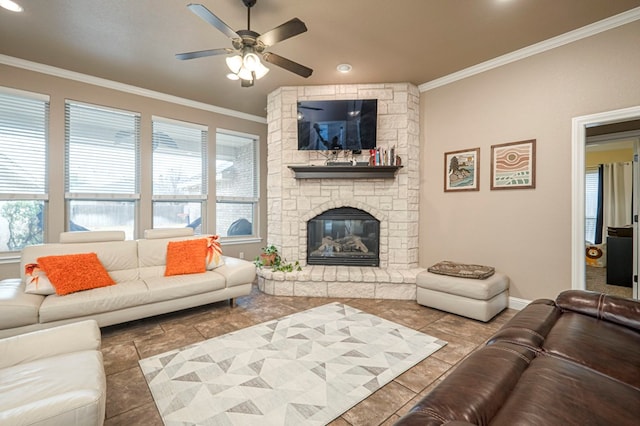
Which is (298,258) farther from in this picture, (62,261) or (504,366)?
(504,366)

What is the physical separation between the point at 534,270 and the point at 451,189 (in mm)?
1340

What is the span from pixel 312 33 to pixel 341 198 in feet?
6.89

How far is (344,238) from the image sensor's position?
4227 mm

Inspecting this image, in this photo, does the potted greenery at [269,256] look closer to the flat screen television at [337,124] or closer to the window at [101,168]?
the flat screen television at [337,124]

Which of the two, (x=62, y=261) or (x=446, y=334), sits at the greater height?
(x=62, y=261)

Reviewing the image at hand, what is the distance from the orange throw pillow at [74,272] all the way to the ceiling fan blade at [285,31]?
8.95ft

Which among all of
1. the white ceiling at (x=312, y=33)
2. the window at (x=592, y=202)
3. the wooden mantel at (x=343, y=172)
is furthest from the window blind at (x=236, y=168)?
the window at (x=592, y=202)

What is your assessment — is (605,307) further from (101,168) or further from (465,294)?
(101,168)

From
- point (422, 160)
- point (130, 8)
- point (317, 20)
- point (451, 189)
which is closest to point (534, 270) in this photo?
point (451, 189)

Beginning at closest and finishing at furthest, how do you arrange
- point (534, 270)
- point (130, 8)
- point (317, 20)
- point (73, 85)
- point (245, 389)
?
point (245, 389) < point (130, 8) < point (317, 20) < point (534, 270) < point (73, 85)

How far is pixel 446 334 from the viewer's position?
2.66 m

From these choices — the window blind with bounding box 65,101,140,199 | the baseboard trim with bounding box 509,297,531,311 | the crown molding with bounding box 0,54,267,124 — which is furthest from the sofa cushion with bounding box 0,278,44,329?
the baseboard trim with bounding box 509,297,531,311

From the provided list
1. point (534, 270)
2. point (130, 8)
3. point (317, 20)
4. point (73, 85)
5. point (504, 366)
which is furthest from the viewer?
point (73, 85)

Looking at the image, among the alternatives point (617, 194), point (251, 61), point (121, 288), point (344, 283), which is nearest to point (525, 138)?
point (344, 283)
